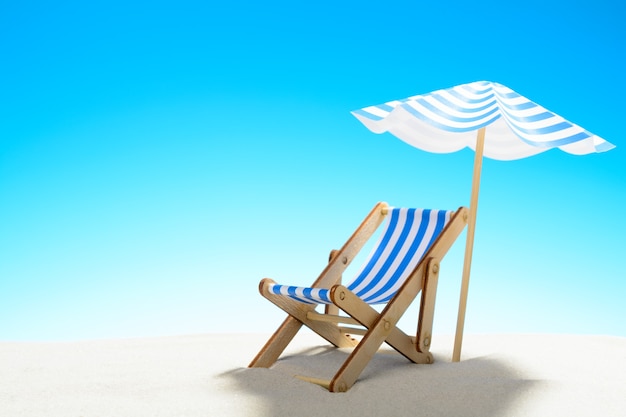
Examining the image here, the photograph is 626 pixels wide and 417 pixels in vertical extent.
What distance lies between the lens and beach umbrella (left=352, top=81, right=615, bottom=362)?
151 inches

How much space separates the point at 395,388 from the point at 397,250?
44.5 inches

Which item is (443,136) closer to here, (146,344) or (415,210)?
(415,210)

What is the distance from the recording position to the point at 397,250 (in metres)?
4.41

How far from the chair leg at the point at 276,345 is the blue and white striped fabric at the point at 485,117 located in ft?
4.31

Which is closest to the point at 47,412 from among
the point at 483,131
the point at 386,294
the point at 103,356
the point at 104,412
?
the point at 104,412

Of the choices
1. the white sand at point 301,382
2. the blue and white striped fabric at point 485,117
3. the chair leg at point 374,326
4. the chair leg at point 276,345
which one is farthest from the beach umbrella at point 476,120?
the chair leg at point 276,345

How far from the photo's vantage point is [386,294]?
3.96 metres

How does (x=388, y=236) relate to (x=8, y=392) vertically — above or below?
above

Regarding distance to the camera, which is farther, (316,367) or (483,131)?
(483,131)

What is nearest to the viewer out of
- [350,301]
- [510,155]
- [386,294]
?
[350,301]

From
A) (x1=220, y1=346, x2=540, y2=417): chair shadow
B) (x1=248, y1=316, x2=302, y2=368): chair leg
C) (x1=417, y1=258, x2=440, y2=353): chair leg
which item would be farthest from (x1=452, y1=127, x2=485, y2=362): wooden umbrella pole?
(x1=248, y1=316, x2=302, y2=368): chair leg

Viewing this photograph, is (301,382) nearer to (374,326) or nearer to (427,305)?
(374,326)

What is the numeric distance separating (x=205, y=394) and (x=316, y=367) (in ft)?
3.04

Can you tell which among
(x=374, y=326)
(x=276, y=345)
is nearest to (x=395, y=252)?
(x=374, y=326)
